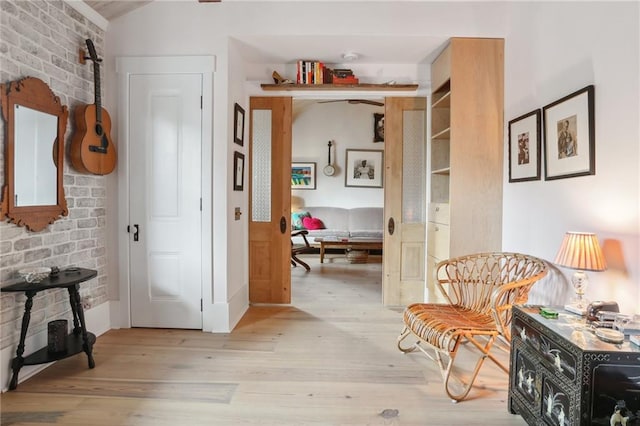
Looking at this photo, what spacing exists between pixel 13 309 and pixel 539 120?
3695 mm

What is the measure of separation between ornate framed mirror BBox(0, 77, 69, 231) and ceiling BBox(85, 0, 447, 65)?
993mm

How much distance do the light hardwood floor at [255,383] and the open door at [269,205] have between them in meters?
0.65

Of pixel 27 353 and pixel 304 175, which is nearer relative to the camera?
pixel 27 353

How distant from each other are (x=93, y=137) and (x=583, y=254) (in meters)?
3.33

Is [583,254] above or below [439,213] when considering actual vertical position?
below

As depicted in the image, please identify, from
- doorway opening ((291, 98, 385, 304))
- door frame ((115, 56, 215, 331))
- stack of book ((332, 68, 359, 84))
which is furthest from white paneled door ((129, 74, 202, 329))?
doorway opening ((291, 98, 385, 304))

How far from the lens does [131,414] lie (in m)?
1.92

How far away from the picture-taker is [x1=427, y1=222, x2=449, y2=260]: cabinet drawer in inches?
125

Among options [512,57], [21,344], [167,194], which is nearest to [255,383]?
[21,344]

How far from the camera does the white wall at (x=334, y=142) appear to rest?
7383mm

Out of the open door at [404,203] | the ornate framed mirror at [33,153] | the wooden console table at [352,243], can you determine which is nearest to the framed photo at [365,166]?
the wooden console table at [352,243]

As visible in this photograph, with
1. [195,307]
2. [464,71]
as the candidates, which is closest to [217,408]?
[195,307]

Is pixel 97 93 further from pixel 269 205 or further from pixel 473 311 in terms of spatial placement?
pixel 473 311

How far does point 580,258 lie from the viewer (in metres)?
1.78
